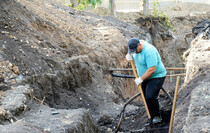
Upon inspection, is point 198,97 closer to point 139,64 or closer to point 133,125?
point 139,64

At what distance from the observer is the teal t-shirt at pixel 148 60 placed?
201 inches

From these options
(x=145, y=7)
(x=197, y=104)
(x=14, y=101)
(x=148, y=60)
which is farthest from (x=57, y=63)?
(x=145, y=7)

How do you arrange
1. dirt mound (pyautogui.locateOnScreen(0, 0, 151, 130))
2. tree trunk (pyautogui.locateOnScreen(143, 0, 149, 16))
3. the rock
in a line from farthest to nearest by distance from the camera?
tree trunk (pyautogui.locateOnScreen(143, 0, 149, 16)), dirt mound (pyautogui.locateOnScreen(0, 0, 151, 130)), the rock

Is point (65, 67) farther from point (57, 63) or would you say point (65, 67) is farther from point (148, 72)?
point (148, 72)

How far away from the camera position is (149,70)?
5.11 m

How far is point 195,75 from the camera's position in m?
5.40

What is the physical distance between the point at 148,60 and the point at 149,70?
200 mm

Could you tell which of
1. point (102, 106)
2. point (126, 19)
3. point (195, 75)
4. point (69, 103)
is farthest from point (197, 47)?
point (126, 19)

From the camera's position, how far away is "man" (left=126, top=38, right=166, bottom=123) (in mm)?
5117

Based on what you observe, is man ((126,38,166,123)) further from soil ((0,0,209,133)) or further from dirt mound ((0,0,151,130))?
dirt mound ((0,0,151,130))

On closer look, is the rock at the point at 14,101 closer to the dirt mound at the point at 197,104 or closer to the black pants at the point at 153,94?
the black pants at the point at 153,94

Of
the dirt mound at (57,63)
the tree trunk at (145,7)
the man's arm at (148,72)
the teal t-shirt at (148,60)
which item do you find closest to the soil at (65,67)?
the dirt mound at (57,63)

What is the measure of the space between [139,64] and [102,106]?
2266 millimetres

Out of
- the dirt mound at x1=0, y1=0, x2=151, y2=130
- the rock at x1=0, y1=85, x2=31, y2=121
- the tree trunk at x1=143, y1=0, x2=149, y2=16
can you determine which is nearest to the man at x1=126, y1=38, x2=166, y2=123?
the dirt mound at x1=0, y1=0, x2=151, y2=130
